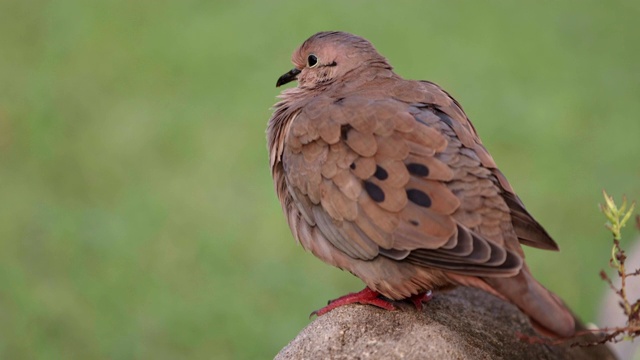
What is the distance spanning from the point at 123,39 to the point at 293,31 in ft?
6.87

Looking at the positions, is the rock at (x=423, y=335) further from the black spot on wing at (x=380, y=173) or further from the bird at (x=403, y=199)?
the black spot on wing at (x=380, y=173)

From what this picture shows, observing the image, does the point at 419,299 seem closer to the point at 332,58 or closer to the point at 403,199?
the point at 403,199

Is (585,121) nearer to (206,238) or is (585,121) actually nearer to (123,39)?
(206,238)

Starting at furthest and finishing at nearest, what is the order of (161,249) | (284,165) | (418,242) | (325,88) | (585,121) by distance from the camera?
(585,121), (161,249), (325,88), (284,165), (418,242)

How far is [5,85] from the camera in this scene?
10742 millimetres

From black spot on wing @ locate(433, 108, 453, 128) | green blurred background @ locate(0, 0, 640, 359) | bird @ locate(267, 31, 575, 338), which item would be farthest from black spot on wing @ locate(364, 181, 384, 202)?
green blurred background @ locate(0, 0, 640, 359)

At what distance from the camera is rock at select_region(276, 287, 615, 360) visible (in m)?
3.97

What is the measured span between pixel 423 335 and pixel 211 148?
20.1ft

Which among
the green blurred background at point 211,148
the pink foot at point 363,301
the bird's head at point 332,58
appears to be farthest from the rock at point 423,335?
the green blurred background at point 211,148

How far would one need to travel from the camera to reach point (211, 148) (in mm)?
9875

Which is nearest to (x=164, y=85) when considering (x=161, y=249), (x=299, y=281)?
(x=161, y=249)

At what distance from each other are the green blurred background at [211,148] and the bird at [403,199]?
336cm

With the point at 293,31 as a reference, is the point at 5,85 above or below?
above

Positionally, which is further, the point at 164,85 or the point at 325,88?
the point at 164,85
